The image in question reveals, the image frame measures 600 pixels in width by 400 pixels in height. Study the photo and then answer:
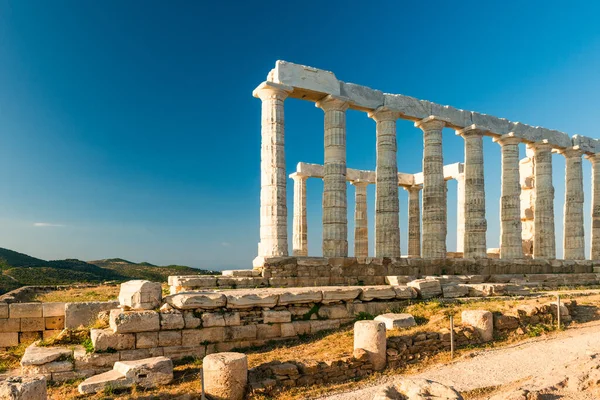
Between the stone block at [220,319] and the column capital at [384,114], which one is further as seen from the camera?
the column capital at [384,114]

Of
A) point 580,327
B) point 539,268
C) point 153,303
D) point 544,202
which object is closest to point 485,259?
point 539,268

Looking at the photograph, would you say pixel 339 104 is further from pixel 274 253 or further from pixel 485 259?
pixel 485 259

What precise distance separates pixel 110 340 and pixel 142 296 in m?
1.44

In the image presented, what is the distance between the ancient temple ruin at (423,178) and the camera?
22594 mm

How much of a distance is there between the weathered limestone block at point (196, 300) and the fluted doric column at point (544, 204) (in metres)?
25.3

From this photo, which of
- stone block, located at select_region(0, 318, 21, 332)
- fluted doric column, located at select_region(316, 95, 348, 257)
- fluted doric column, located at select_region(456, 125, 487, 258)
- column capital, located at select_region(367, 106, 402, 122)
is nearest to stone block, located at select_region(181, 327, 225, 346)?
stone block, located at select_region(0, 318, 21, 332)

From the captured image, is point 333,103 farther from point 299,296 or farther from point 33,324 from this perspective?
point 33,324

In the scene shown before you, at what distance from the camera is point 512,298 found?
18828 millimetres

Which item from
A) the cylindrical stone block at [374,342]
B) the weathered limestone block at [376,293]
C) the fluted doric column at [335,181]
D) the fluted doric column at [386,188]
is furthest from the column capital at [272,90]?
the cylindrical stone block at [374,342]

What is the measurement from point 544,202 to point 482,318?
2116 cm


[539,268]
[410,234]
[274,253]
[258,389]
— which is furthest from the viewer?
[410,234]

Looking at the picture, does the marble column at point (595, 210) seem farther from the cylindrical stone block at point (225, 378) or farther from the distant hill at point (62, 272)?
the cylindrical stone block at point (225, 378)

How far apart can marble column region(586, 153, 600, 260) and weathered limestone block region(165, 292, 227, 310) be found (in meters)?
31.0

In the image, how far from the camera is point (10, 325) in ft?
52.1
